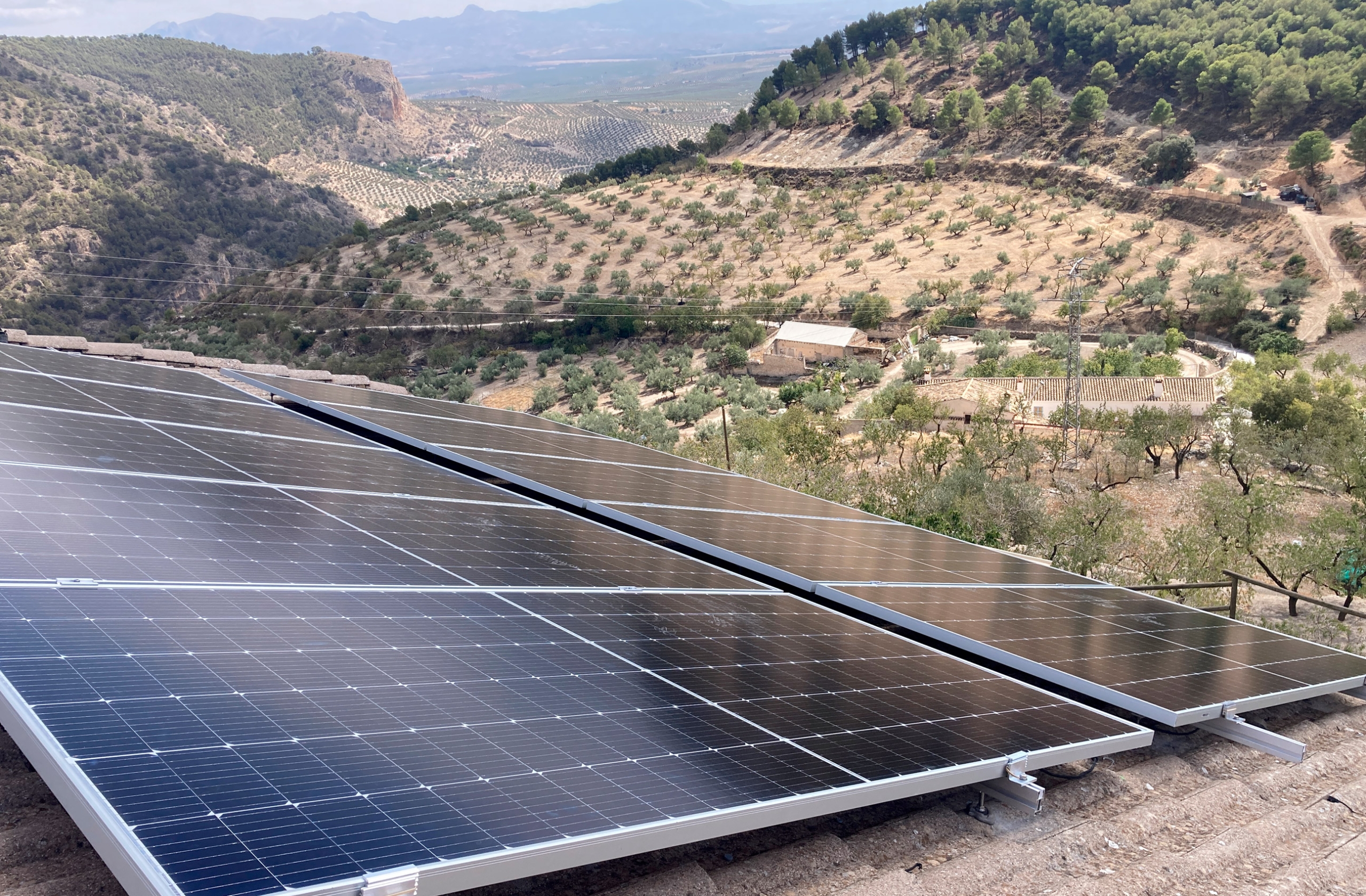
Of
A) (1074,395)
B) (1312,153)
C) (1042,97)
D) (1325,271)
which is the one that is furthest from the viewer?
(1042,97)

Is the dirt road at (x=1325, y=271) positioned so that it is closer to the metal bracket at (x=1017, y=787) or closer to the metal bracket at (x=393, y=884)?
the metal bracket at (x=1017, y=787)

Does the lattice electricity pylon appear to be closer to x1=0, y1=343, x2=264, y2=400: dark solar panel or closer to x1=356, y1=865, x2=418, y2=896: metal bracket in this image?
x1=0, y1=343, x2=264, y2=400: dark solar panel

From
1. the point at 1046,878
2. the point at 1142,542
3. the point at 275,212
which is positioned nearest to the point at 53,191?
the point at 275,212

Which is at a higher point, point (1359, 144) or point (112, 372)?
point (1359, 144)

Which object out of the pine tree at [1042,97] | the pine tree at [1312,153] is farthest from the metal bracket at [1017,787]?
the pine tree at [1042,97]

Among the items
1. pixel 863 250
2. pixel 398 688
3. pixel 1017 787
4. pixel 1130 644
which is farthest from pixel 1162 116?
pixel 398 688

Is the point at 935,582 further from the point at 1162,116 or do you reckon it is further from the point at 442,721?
the point at 1162,116

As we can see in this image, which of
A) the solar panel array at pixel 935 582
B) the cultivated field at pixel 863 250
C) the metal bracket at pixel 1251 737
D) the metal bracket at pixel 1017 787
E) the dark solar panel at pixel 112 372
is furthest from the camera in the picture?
the cultivated field at pixel 863 250
